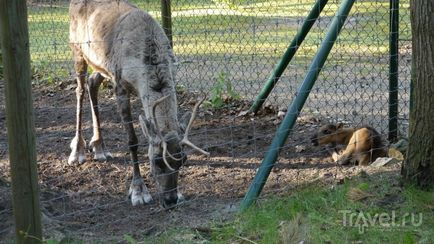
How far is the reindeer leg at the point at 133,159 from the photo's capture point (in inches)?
269

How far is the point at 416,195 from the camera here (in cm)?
588

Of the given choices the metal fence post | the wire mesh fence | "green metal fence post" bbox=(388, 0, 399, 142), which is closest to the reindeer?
the wire mesh fence

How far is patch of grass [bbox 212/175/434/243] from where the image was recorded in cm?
528

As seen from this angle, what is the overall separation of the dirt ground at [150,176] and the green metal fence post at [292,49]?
11.8 inches

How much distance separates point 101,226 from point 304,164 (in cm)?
240

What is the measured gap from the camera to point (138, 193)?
6.87 meters

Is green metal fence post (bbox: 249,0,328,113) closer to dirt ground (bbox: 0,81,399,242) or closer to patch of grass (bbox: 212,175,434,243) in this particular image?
dirt ground (bbox: 0,81,399,242)

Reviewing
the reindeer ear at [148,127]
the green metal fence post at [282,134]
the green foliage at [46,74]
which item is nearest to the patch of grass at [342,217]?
the green metal fence post at [282,134]

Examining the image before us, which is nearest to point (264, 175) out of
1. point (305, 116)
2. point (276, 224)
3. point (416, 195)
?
point (276, 224)

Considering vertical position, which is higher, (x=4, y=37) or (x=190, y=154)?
(x=4, y=37)

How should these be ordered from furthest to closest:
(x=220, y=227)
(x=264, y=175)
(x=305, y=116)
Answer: (x=305, y=116) → (x=264, y=175) → (x=220, y=227)

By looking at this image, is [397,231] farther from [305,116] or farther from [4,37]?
[305,116]

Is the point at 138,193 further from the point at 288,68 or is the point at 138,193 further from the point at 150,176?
the point at 288,68

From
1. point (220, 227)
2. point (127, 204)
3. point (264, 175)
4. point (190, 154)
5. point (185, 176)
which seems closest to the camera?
point (220, 227)
